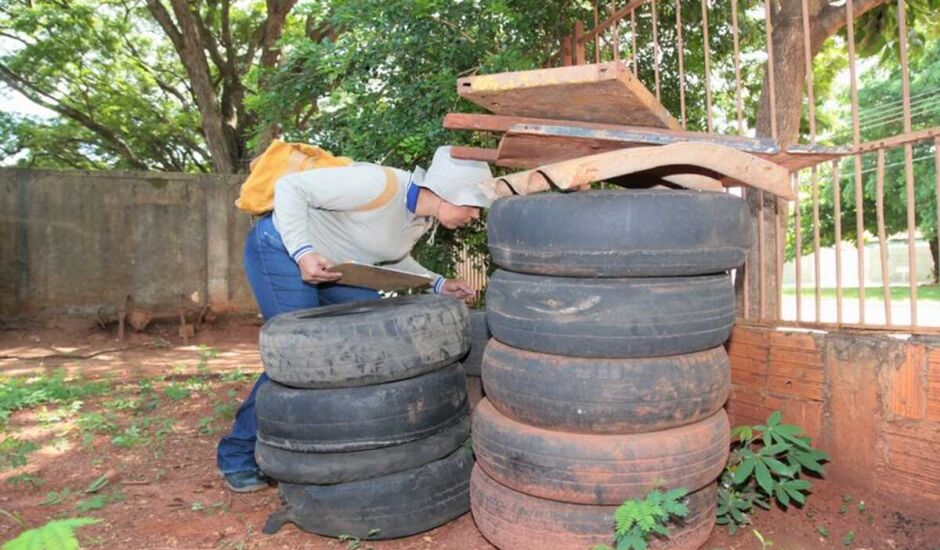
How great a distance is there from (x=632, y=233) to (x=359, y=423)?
130 cm

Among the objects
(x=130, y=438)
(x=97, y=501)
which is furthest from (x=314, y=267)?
(x=130, y=438)

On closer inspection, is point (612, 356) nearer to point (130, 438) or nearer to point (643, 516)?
point (643, 516)

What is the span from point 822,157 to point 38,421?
5182 mm

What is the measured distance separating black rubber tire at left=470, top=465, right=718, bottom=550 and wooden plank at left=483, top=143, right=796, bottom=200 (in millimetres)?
1111

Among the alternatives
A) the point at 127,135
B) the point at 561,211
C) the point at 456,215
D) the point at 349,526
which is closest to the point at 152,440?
the point at 349,526

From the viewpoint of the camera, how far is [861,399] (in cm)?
283

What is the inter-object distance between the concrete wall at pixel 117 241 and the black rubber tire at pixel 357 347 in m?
7.31

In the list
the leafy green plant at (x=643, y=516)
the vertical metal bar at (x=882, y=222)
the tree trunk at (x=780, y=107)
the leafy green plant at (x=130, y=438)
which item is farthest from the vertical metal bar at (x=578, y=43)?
the leafy green plant at (x=130, y=438)

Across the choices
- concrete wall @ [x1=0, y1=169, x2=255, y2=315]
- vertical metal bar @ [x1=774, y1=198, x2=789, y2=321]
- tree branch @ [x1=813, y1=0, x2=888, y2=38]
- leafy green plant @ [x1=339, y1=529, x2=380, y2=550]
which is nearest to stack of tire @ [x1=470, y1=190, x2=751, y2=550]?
leafy green plant @ [x1=339, y1=529, x2=380, y2=550]

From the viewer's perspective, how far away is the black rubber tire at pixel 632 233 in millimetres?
2154

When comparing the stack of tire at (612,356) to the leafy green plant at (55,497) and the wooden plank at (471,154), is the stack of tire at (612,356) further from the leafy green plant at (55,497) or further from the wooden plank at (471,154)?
the leafy green plant at (55,497)

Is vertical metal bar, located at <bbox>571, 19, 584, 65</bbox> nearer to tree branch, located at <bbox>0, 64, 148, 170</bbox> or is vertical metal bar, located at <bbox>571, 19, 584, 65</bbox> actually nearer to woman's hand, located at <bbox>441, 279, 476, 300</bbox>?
woman's hand, located at <bbox>441, 279, 476, 300</bbox>

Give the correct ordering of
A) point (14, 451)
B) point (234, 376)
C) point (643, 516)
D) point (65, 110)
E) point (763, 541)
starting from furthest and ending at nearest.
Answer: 1. point (65, 110)
2. point (234, 376)
3. point (14, 451)
4. point (763, 541)
5. point (643, 516)

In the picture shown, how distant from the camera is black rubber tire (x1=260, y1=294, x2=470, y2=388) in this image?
8.62ft
